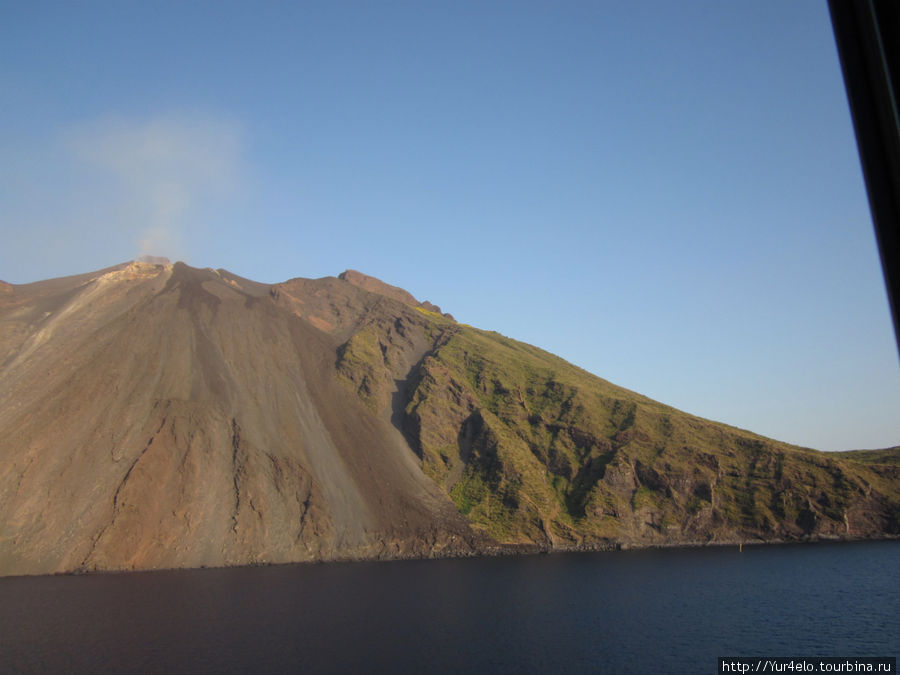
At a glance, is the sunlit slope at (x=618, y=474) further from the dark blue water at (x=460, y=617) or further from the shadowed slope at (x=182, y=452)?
the dark blue water at (x=460, y=617)

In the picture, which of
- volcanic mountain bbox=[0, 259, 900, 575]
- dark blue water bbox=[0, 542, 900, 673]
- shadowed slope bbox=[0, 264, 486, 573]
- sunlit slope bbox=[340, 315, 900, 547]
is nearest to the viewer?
dark blue water bbox=[0, 542, 900, 673]

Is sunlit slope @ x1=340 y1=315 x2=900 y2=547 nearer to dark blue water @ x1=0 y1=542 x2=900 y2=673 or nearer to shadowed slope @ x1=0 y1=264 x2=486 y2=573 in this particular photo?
shadowed slope @ x1=0 y1=264 x2=486 y2=573

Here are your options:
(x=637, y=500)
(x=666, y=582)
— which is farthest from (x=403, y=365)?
(x=666, y=582)

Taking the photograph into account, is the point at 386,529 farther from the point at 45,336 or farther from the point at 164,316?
the point at 45,336

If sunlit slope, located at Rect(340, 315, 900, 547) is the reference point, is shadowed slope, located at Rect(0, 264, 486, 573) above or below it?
above

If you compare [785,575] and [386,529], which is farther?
[386,529]

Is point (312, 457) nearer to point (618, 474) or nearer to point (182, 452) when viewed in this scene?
point (182, 452)

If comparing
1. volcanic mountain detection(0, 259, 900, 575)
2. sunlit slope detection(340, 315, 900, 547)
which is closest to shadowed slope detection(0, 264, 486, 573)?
volcanic mountain detection(0, 259, 900, 575)
